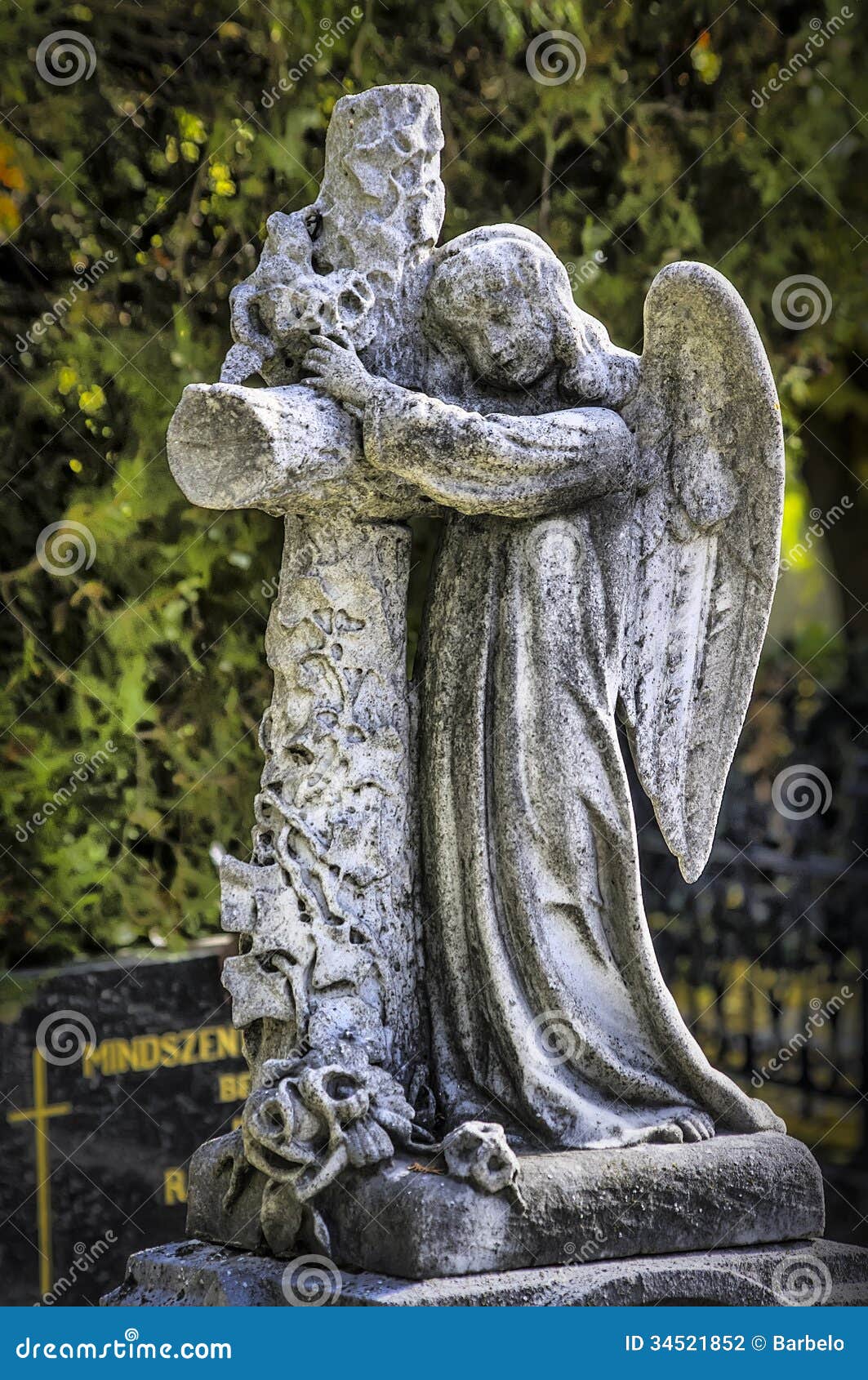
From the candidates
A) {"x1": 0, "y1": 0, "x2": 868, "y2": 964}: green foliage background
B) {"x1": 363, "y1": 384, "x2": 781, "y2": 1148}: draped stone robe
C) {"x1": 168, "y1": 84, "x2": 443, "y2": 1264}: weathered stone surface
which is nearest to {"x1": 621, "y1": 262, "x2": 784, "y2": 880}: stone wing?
{"x1": 363, "y1": 384, "x2": 781, "y2": 1148}: draped stone robe

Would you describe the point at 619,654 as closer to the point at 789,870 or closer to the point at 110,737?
the point at 110,737

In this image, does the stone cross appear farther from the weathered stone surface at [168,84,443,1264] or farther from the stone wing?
the stone wing

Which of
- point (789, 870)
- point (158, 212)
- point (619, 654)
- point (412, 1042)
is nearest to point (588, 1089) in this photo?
point (412, 1042)

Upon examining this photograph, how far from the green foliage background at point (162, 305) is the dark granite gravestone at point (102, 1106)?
239 millimetres

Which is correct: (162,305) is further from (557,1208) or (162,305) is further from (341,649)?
(557,1208)

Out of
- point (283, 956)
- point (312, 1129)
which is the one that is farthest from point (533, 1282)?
point (283, 956)

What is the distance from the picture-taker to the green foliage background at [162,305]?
6.40 meters

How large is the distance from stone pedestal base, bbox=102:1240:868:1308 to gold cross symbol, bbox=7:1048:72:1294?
7.33 ft

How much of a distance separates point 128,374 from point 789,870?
3.48 meters

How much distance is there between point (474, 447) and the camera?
3.91 m

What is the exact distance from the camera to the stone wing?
4176 millimetres

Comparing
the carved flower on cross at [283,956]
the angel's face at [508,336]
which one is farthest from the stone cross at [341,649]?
the angel's face at [508,336]

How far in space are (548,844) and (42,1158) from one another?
115 inches

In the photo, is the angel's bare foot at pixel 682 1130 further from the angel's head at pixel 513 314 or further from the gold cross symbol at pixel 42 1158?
the gold cross symbol at pixel 42 1158
